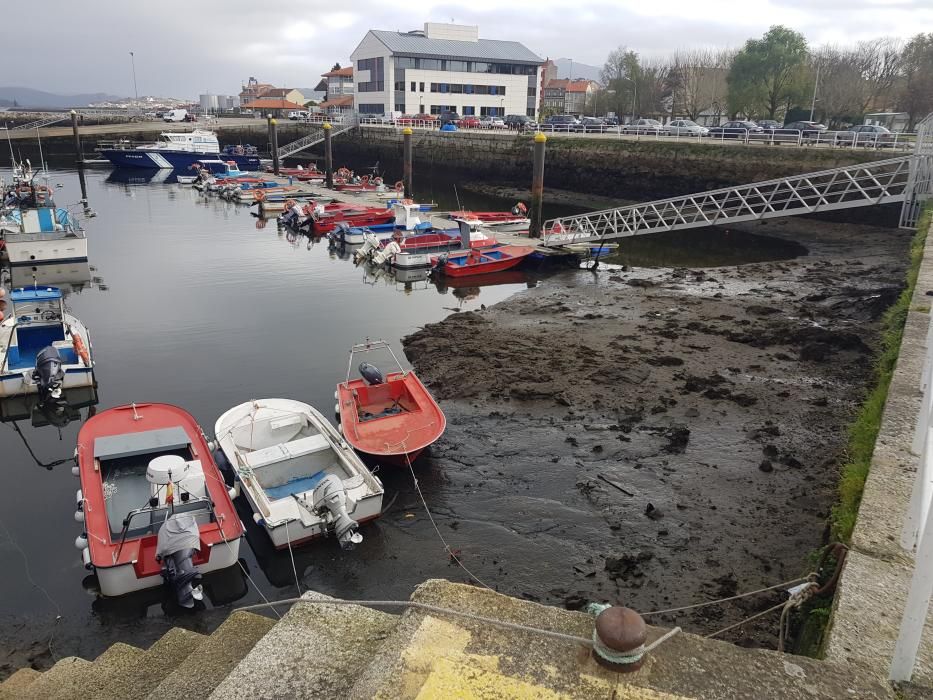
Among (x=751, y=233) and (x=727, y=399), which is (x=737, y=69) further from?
(x=727, y=399)

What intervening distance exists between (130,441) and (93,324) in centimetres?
1081

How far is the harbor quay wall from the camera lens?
108ft

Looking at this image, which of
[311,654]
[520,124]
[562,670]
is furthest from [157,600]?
[520,124]

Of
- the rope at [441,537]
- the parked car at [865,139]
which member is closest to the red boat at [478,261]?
the rope at [441,537]

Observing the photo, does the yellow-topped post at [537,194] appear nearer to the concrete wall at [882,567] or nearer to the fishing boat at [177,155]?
the concrete wall at [882,567]

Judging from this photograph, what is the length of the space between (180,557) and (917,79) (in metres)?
57.8

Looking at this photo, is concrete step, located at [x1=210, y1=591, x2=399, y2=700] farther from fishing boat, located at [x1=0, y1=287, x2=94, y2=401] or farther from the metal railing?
fishing boat, located at [x1=0, y1=287, x2=94, y2=401]

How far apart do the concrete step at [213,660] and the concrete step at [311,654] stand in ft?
1.49

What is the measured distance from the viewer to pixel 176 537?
737 cm

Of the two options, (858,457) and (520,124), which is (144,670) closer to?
(858,457)

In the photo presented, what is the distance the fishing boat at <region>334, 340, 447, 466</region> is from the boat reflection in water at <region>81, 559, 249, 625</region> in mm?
2702

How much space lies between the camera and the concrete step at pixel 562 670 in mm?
3092

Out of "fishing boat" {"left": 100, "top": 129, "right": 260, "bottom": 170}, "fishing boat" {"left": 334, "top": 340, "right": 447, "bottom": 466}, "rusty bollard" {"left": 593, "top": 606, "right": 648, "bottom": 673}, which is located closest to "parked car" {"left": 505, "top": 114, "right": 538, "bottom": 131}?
"fishing boat" {"left": 100, "top": 129, "right": 260, "bottom": 170}

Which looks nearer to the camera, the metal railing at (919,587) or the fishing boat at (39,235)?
the metal railing at (919,587)
